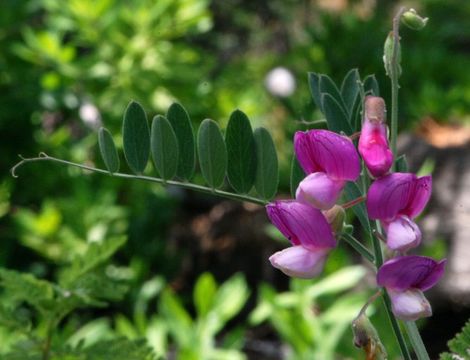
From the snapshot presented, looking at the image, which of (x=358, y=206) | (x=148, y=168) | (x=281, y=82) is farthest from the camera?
(x=281, y=82)

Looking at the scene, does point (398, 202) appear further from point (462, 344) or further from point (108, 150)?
point (108, 150)

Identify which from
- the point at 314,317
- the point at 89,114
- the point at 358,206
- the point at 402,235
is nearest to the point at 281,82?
the point at 89,114

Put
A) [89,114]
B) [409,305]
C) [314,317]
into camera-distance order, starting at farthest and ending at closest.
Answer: [89,114]
[314,317]
[409,305]

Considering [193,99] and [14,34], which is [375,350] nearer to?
[193,99]

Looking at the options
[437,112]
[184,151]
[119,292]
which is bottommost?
[437,112]

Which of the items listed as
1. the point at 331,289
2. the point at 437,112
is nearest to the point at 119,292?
the point at 331,289

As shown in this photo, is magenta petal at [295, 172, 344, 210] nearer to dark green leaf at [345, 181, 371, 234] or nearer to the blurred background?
dark green leaf at [345, 181, 371, 234]

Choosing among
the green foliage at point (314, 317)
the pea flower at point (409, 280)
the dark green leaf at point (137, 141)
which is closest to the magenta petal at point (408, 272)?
the pea flower at point (409, 280)

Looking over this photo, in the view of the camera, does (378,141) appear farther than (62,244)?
No
